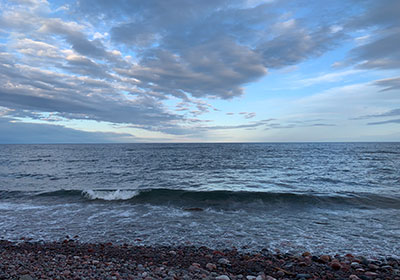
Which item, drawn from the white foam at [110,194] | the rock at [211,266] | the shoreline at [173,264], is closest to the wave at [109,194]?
the white foam at [110,194]

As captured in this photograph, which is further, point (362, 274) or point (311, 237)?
point (311, 237)

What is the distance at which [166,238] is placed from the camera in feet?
26.1

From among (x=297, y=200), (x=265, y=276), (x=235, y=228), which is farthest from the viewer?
(x=297, y=200)

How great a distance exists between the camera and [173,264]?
5.75m

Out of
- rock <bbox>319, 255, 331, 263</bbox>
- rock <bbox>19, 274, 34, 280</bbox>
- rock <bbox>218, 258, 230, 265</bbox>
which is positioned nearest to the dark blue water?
rock <bbox>319, 255, 331, 263</bbox>

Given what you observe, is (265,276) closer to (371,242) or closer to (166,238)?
(166,238)

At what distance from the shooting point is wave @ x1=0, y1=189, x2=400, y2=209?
12906 mm

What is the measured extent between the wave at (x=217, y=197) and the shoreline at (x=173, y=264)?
638cm

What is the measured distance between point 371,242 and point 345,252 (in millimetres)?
1512

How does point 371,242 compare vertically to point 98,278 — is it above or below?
below

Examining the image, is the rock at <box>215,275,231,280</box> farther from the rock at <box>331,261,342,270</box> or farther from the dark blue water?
the rock at <box>331,261,342,270</box>

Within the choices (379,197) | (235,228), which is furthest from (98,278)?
(379,197)

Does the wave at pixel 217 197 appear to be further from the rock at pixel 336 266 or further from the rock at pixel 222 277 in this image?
the rock at pixel 222 277

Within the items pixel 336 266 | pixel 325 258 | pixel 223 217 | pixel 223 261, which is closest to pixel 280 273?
pixel 223 261
